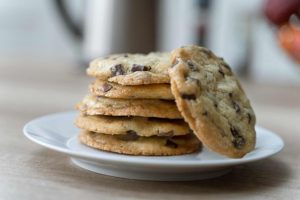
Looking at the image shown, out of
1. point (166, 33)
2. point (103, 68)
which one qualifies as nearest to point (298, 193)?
point (103, 68)

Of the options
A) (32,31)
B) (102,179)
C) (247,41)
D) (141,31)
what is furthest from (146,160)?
(32,31)

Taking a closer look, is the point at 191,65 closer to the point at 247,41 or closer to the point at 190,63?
the point at 190,63

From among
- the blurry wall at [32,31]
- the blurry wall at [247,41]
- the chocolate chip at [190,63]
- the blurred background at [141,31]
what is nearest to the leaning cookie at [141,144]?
the chocolate chip at [190,63]

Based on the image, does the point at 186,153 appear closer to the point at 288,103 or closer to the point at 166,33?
the point at 288,103

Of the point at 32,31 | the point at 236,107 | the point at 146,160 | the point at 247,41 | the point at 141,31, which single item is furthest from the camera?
the point at 32,31

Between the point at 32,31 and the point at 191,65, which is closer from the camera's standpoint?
the point at 191,65

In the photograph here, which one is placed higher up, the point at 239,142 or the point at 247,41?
the point at 239,142
